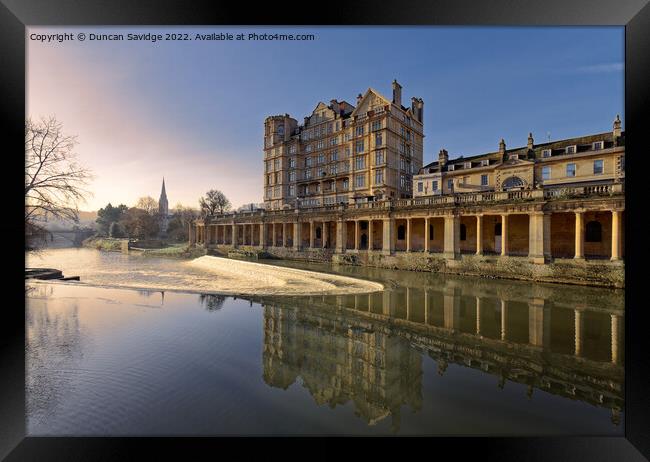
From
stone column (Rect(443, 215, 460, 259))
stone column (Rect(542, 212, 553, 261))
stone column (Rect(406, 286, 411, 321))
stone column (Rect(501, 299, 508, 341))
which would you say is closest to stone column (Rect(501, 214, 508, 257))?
stone column (Rect(542, 212, 553, 261))

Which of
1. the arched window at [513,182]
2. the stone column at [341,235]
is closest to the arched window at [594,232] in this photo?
the arched window at [513,182]

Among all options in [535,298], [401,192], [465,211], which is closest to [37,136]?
[535,298]

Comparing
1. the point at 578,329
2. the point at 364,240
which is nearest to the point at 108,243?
the point at 364,240

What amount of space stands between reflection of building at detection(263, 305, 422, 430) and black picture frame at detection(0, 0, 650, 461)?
195cm

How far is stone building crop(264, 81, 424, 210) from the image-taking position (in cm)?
3469

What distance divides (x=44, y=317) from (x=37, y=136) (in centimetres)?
555

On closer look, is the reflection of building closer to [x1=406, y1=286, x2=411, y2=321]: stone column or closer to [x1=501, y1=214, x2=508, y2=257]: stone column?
[x1=406, y1=286, x2=411, y2=321]: stone column

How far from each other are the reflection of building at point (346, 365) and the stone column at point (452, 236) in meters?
14.4

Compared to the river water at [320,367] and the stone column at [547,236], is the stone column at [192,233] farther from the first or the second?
the stone column at [547,236]

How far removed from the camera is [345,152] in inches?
1558

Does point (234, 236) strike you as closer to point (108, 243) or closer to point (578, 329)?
point (108, 243)

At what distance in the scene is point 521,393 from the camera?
15.3 ft
